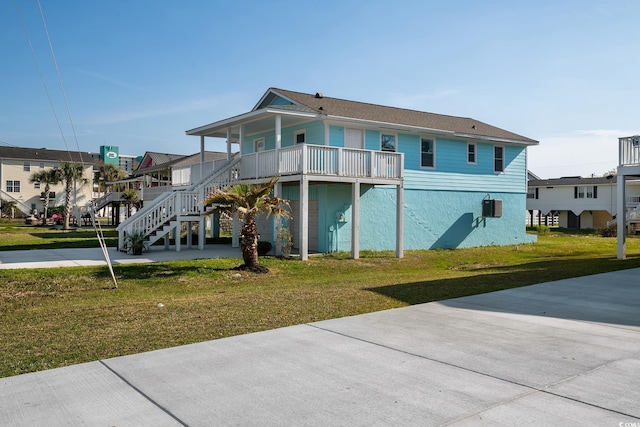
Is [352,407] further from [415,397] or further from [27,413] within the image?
[27,413]

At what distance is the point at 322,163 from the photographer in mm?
17266

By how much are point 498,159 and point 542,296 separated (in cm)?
1680

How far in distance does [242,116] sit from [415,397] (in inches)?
600

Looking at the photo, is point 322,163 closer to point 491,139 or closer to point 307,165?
point 307,165

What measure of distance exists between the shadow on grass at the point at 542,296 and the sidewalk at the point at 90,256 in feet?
26.0

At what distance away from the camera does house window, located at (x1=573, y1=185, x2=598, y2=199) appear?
47.0m

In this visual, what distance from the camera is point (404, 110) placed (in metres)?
25.1

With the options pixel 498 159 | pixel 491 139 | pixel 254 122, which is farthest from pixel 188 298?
pixel 498 159

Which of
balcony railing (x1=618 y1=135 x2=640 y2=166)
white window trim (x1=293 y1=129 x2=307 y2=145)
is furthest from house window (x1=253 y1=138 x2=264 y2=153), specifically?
balcony railing (x1=618 y1=135 x2=640 y2=166)

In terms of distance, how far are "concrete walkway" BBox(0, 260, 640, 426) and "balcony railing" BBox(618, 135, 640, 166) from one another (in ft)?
40.8

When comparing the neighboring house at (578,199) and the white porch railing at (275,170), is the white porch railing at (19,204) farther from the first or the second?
the neighboring house at (578,199)

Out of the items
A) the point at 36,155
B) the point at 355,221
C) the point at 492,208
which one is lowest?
the point at 355,221

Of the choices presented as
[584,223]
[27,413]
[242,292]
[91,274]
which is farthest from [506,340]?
[584,223]

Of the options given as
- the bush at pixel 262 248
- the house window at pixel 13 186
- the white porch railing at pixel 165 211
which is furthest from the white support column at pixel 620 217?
the house window at pixel 13 186
